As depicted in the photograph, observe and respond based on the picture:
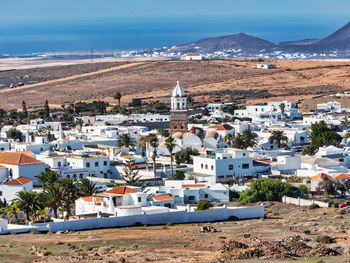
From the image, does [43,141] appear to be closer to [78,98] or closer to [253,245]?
[253,245]

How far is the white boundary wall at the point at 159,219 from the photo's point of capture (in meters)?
47.9

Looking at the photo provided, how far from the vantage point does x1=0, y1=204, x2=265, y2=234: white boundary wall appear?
47875mm

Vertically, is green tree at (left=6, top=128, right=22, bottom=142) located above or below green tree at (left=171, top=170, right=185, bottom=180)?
above

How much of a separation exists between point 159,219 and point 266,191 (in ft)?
38.4

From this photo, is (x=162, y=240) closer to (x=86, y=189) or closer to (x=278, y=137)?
(x=86, y=189)

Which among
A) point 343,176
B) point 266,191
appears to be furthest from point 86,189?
point 343,176

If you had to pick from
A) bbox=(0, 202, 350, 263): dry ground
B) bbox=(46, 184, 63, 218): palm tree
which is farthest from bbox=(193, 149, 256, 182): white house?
bbox=(46, 184, 63, 218): palm tree

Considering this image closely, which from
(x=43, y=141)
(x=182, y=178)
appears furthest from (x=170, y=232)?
(x=43, y=141)

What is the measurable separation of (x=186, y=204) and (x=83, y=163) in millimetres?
13992

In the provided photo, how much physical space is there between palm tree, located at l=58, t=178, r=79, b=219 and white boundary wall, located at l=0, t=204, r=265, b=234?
474cm

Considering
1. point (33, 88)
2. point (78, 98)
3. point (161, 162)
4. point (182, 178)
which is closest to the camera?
point (182, 178)

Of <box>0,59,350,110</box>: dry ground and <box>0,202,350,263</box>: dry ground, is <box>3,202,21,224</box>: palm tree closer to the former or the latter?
<box>0,202,350,263</box>: dry ground

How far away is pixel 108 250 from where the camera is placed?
42.6 metres

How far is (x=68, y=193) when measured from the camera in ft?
179
